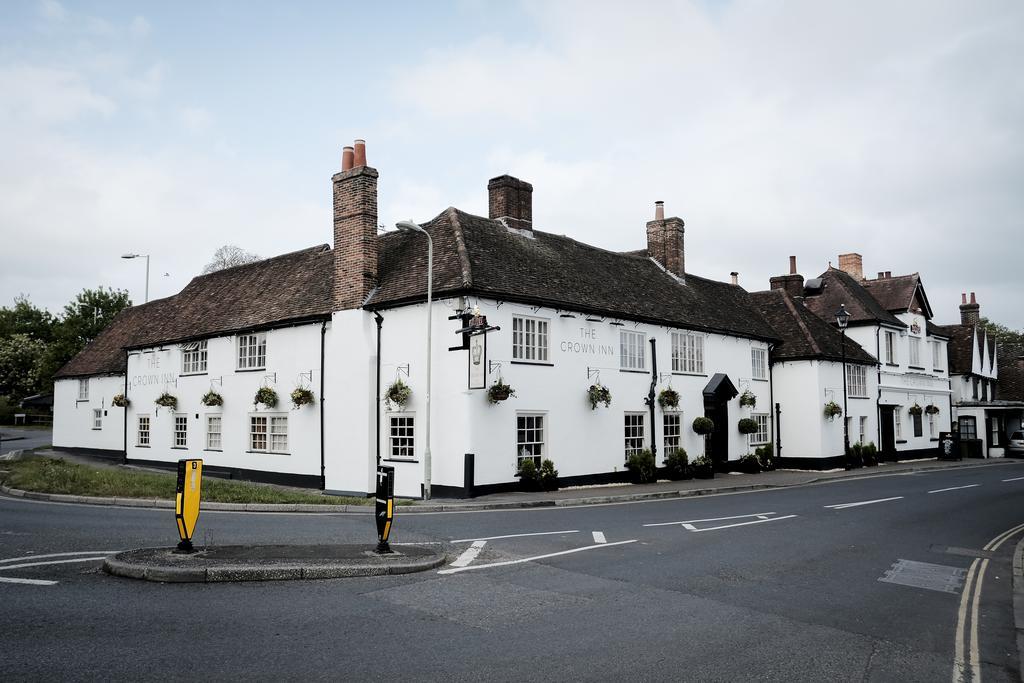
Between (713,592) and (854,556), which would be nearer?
(713,592)

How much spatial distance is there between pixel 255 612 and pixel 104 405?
3254cm

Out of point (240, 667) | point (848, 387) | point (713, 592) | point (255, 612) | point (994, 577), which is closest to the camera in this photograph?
point (240, 667)

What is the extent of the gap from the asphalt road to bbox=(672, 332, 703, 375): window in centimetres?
1283

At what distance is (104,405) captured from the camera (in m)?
35.4

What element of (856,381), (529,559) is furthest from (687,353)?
(529,559)

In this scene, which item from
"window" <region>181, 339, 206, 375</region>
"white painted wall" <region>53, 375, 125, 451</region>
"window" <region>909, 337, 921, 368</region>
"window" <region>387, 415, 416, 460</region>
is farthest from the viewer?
"window" <region>909, 337, 921, 368</region>

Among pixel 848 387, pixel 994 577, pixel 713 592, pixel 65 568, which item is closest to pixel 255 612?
pixel 65 568

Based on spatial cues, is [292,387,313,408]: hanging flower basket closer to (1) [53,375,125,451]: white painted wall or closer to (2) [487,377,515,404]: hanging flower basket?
(2) [487,377,515,404]: hanging flower basket

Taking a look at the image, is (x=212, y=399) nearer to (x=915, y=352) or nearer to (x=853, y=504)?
(x=853, y=504)

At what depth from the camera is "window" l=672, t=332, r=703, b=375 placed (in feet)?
88.1

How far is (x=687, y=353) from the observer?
90.1 ft

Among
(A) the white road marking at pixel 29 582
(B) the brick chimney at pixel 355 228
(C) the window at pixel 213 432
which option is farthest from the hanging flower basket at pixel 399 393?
(A) the white road marking at pixel 29 582

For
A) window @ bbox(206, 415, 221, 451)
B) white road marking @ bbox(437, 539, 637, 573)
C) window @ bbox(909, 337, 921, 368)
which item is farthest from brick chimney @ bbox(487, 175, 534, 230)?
window @ bbox(909, 337, 921, 368)

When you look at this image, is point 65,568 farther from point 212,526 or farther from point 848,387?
point 848,387
